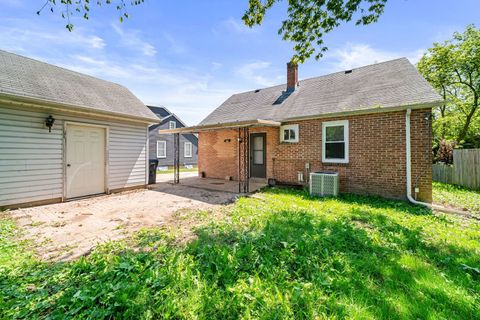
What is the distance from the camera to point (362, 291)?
7.56 ft

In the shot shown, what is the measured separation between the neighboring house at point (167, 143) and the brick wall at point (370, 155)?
1293 cm

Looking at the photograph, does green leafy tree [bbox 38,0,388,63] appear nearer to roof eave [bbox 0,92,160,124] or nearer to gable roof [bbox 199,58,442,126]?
gable roof [bbox 199,58,442,126]

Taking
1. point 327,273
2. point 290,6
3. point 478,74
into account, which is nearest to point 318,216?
point 327,273

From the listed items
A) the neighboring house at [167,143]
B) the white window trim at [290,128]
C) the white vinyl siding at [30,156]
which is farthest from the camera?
the neighboring house at [167,143]

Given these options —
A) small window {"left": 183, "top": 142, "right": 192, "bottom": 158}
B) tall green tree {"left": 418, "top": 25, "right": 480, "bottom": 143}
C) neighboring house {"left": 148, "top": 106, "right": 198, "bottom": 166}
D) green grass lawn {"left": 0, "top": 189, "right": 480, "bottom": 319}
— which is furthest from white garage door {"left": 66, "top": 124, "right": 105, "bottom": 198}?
tall green tree {"left": 418, "top": 25, "right": 480, "bottom": 143}

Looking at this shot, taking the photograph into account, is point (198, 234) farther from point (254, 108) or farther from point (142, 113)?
point (254, 108)

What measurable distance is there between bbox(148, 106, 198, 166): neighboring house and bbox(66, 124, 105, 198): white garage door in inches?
457

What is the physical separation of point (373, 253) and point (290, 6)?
567 cm

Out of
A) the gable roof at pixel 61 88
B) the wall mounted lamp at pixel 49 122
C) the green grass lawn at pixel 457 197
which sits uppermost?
the gable roof at pixel 61 88

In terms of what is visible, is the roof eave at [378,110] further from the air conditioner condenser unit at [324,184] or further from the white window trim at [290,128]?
the air conditioner condenser unit at [324,184]

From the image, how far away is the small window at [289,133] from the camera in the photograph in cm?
840

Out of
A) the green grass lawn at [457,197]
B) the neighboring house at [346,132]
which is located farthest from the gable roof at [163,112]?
the green grass lawn at [457,197]

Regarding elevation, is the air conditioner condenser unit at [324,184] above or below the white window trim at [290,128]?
below

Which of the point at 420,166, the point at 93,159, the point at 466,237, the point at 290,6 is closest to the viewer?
the point at 466,237
